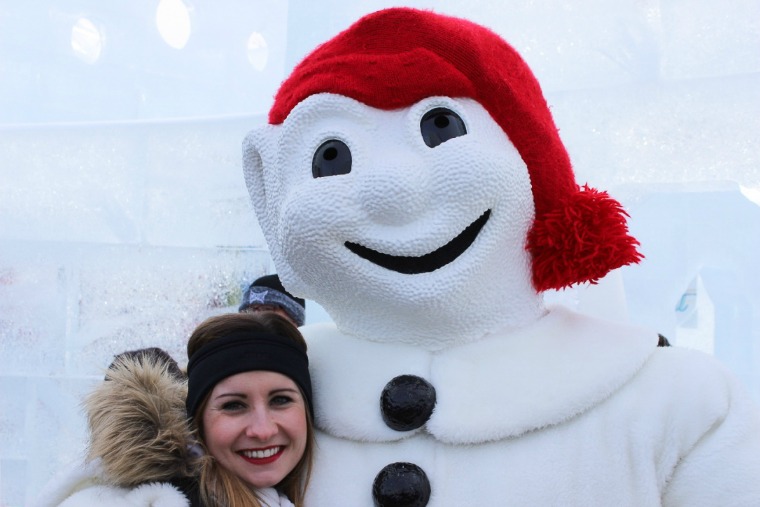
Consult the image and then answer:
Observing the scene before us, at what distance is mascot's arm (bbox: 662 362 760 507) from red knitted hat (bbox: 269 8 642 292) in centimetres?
23

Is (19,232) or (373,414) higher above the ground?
(19,232)

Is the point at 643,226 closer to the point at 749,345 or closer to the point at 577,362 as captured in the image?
the point at 749,345

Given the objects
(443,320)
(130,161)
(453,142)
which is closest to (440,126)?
(453,142)

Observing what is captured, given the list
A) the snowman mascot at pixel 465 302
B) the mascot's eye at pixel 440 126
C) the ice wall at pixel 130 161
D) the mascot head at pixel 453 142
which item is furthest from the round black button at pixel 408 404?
the ice wall at pixel 130 161

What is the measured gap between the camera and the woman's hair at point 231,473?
1.05 metres

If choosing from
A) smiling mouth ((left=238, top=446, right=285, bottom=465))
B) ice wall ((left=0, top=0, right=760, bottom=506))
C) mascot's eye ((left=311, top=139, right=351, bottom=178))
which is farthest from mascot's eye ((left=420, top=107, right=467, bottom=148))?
ice wall ((left=0, top=0, right=760, bottom=506))

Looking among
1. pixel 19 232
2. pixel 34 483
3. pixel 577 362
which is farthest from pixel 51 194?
pixel 577 362

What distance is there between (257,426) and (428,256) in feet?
1.10

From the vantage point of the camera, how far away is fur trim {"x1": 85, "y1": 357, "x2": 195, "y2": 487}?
106 cm

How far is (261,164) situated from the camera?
3.87ft

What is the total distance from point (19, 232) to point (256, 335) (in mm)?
1512

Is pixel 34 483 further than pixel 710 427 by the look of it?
Yes

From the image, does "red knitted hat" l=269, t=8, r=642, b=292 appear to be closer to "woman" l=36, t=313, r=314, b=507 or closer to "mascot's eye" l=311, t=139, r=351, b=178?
"mascot's eye" l=311, t=139, r=351, b=178

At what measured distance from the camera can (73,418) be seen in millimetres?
2248
